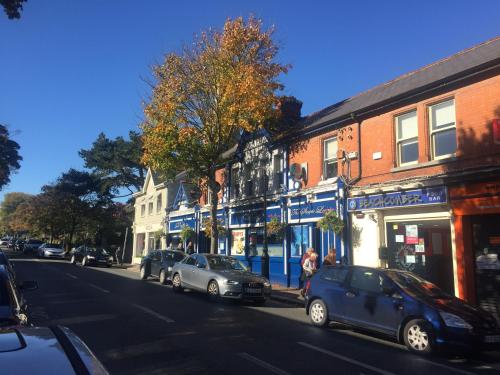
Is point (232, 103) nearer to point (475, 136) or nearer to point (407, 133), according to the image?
point (407, 133)

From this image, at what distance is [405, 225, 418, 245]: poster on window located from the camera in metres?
14.5

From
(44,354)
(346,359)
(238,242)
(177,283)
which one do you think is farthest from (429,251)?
(44,354)

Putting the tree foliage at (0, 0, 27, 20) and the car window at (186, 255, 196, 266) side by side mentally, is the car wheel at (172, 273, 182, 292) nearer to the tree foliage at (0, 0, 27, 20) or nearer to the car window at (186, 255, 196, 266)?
the car window at (186, 255, 196, 266)

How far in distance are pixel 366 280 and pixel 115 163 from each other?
44806 mm

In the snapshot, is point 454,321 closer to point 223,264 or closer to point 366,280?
point 366,280

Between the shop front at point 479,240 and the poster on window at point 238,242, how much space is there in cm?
1238

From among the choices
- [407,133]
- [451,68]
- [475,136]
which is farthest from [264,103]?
[475,136]

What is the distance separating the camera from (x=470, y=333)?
26.0ft

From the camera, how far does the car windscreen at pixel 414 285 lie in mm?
9031

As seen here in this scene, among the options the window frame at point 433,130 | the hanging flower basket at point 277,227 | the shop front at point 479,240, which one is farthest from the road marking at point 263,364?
the hanging flower basket at point 277,227

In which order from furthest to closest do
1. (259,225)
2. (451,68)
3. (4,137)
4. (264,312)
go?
(4,137), (259,225), (451,68), (264,312)

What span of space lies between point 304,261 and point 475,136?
6978 millimetres

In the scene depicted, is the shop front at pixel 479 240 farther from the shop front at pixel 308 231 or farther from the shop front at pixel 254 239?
the shop front at pixel 254 239

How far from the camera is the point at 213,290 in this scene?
14203mm
